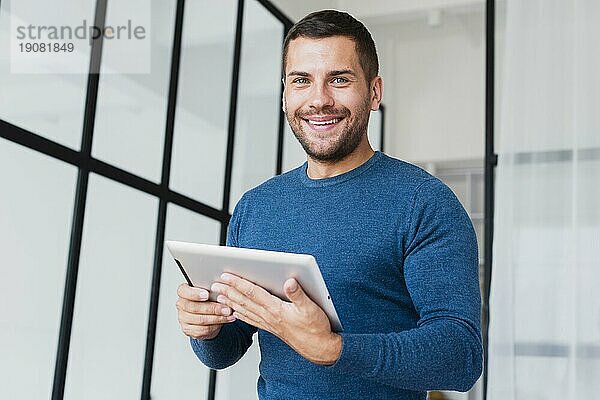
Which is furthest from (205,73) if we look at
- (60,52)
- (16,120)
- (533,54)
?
(533,54)

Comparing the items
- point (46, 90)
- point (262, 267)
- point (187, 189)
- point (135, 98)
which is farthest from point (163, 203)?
point (262, 267)

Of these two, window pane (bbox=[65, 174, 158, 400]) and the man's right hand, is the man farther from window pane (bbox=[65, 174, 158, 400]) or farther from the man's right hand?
window pane (bbox=[65, 174, 158, 400])

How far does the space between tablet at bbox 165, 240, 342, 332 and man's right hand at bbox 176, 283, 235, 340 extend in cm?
4

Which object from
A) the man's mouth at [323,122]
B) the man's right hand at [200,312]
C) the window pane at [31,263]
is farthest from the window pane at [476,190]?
the man's right hand at [200,312]

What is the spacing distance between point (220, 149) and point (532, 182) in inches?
44.9

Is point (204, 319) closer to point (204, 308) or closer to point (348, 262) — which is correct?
point (204, 308)

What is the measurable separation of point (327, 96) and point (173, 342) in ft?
5.12

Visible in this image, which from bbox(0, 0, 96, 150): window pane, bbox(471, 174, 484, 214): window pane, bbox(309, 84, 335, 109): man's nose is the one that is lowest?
bbox(309, 84, 335, 109): man's nose

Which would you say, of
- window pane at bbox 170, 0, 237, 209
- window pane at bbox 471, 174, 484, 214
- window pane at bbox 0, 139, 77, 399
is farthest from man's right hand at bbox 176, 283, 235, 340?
window pane at bbox 471, 174, 484, 214

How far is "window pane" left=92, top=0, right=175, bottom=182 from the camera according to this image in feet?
7.45

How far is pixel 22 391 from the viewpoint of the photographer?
6.32 ft

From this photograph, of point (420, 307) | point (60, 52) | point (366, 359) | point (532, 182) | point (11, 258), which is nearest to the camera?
point (366, 359)

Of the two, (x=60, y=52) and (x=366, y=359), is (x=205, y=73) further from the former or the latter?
(x=366, y=359)

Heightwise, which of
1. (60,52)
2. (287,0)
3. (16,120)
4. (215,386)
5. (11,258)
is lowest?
(215,386)
